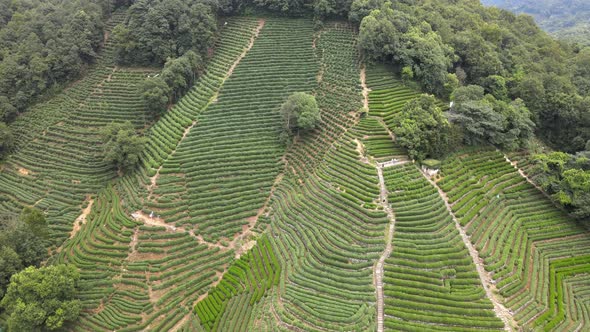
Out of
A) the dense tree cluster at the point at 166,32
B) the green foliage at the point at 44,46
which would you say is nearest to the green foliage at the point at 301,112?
the dense tree cluster at the point at 166,32

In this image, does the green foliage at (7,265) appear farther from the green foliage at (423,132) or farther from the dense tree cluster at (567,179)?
the dense tree cluster at (567,179)

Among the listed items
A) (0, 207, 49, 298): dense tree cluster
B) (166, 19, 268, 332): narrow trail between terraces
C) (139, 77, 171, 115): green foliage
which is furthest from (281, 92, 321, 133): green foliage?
(0, 207, 49, 298): dense tree cluster

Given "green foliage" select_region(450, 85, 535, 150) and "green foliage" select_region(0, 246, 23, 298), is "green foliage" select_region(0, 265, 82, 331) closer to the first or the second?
"green foliage" select_region(0, 246, 23, 298)

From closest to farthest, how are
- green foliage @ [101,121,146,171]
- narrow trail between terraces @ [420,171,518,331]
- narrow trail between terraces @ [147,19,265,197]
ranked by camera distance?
narrow trail between terraces @ [420,171,518,331]
narrow trail between terraces @ [147,19,265,197]
green foliage @ [101,121,146,171]

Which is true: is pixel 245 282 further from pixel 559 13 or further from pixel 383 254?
pixel 559 13

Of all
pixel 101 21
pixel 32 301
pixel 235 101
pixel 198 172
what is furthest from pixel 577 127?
pixel 101 21

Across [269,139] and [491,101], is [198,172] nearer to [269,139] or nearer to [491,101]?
[269,139]
